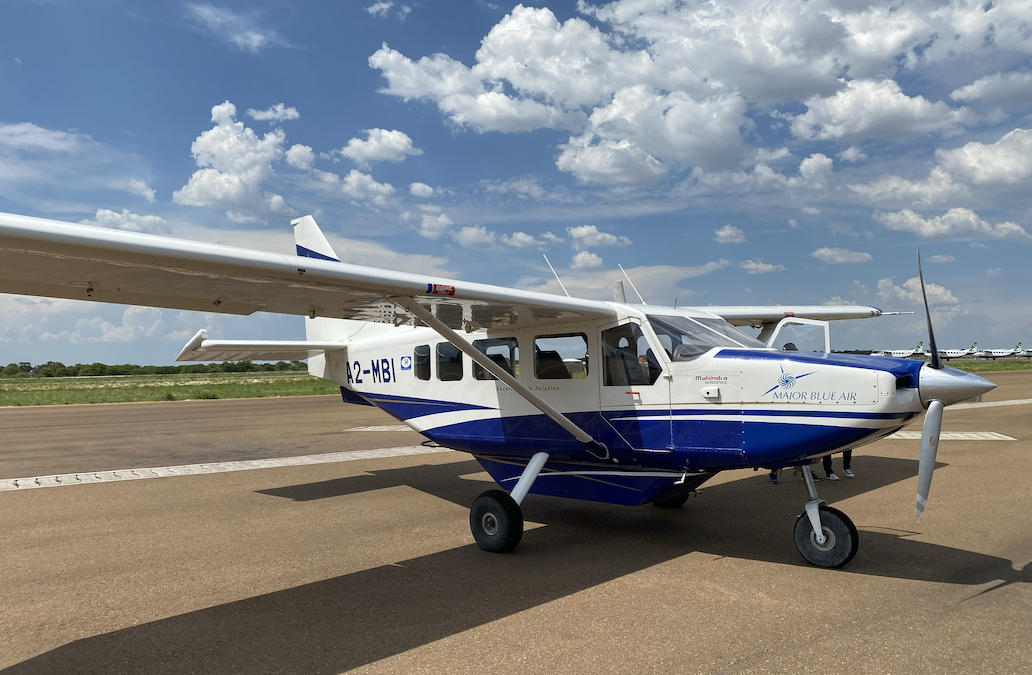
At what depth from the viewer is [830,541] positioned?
223 inches

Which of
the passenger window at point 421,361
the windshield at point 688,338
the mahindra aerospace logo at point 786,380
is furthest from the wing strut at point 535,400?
the passenger window at point 421,361

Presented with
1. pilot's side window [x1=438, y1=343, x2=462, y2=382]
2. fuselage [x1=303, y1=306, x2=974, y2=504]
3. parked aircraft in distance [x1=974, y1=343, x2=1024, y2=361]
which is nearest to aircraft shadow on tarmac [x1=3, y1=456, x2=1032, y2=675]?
fuselage [x1=303, y1=306, x2=974, y2=504]

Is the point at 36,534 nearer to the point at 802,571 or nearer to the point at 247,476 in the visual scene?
the point at 247,476

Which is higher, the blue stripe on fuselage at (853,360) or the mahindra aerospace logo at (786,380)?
the blue stripe on fuselage at (853,360)

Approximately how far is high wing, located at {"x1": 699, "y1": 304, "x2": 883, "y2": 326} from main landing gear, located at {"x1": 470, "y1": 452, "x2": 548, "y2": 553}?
4.57 m

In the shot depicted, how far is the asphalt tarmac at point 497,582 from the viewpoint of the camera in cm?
405

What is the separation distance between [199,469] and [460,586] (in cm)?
839

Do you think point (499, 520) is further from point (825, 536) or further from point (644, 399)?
point (825, 536)

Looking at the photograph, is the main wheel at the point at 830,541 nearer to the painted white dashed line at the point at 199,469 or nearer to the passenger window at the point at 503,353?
the passenger window at the point at 503,353

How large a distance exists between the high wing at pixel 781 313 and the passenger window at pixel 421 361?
168 inches

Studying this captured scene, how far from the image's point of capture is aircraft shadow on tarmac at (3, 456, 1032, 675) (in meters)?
4.12

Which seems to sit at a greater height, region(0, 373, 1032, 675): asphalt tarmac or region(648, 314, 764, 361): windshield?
region(648, 314, 764, 361): windshield

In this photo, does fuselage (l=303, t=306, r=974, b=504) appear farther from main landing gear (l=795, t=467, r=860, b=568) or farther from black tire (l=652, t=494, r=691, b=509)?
black tire (l=652, t=494, r=691, b=509)

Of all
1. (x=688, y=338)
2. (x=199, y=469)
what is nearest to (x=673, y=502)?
(x=688, y=338)
